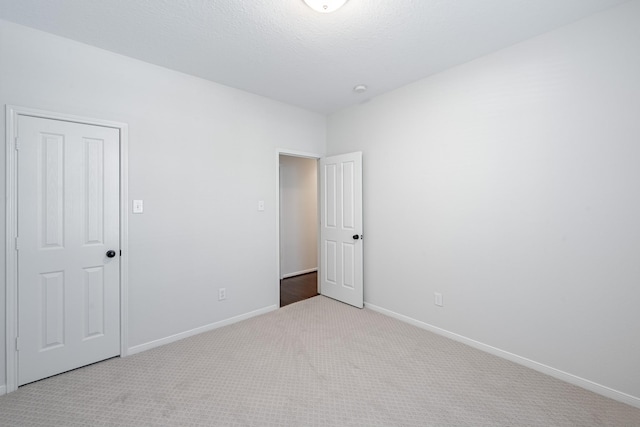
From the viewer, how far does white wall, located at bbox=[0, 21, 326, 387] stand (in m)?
2.12

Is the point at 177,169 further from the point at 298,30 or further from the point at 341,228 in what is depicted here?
the point at 341,228

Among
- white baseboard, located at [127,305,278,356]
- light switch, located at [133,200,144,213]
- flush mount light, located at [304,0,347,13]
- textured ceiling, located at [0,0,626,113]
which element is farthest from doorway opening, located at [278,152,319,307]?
flush mount light, located at [304,0,347,13]

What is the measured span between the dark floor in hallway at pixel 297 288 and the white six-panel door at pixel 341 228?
1.05ft

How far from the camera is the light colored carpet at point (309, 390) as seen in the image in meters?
1.73

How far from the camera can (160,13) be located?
1.91 meters

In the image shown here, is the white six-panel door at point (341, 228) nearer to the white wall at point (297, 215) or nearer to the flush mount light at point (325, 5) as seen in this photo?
the white wall at point (297, 215)

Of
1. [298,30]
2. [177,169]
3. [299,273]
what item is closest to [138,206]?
[177,169]

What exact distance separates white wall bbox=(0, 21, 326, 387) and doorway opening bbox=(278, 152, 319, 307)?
5.30ft

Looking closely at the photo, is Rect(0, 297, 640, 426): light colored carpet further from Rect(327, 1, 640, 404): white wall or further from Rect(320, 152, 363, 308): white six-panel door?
Rect(320, 152, 363, 308): white six-panel door

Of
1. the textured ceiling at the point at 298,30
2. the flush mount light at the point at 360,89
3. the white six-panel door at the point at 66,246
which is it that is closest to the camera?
the textured ceiling at the point at 298,30

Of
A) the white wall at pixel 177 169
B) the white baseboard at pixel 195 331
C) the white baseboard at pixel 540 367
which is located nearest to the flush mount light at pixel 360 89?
the white wall at pixel 177 169

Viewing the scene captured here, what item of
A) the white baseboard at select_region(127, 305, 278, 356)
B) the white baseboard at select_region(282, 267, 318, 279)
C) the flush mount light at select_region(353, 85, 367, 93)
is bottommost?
the white baseboard at select_region(127, 305, 278, 356)

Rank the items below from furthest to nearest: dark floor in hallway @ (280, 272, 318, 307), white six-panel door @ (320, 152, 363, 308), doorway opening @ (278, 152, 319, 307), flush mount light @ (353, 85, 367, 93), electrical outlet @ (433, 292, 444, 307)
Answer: doorway opening @ (278, 152, 319, 307)
dark floor in hallway @ (280, 272, 318, 307)
white six-panel door @ (320, 152, 363, 308)
flush mount light @ (353, 85, 367, 93)
electrical outlet @ (433, 292, 444, 307)

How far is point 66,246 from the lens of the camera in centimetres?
218
